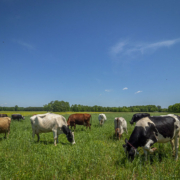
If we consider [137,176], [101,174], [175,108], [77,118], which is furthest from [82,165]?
[175,108]

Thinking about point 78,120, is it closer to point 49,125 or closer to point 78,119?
point 78,119

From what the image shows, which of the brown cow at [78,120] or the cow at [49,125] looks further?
the brown cow at [78,120]

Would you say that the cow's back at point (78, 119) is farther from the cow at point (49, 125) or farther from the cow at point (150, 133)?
the cow at point (150, 133)

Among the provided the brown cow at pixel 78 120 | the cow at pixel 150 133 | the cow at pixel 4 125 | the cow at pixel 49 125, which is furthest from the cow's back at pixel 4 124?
the cow at pixel 150 133

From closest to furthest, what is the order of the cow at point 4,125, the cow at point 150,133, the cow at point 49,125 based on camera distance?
1. the cow at point 150,133
2. the cow at point 49,125
3. the cow at point 4,125

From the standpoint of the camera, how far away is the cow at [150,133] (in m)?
4.88

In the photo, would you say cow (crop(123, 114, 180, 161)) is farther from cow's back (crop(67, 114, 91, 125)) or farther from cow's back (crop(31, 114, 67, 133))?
cow's back (crop(67, 114, 91, 125))

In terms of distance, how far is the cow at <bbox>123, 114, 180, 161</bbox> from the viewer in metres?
4.88

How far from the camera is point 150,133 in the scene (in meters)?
4.94

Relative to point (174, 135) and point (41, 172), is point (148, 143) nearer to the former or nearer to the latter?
point (174, 135)

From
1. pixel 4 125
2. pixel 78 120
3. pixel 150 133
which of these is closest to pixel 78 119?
pixel 78 120

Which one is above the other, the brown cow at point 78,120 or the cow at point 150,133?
the cow at point 150,133

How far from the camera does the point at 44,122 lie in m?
8.41

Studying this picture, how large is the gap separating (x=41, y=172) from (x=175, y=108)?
127335mm
